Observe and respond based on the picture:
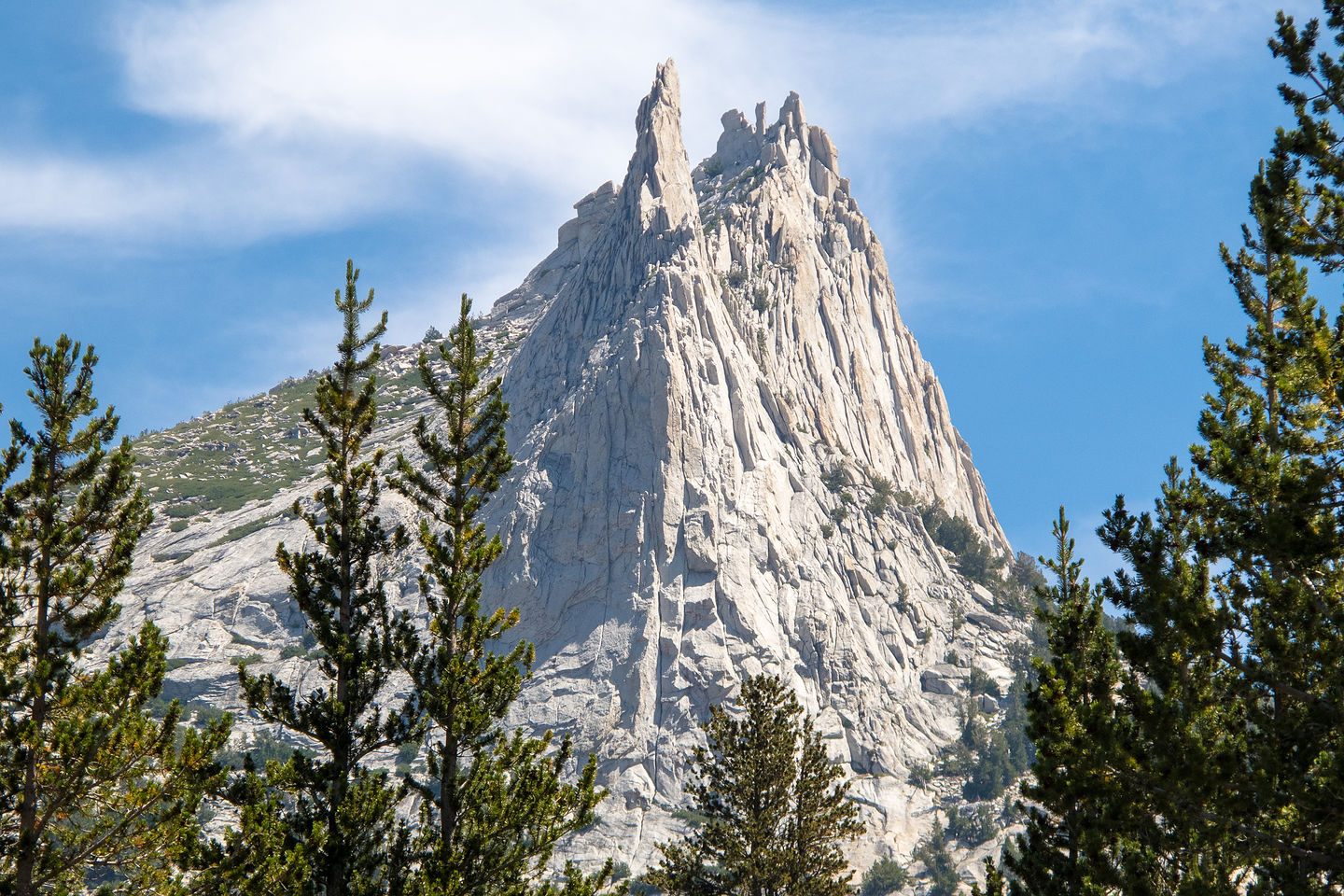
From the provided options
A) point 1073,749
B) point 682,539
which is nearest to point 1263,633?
point 1073,749

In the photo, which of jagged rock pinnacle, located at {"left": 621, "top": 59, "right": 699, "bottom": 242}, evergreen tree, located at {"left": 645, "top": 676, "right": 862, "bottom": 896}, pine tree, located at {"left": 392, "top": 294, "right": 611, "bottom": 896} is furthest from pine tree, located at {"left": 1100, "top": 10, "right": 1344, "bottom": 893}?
jagged rock pinnacle, located at {"left": 621, "top": 59, "right": 699, "bottom": 242}

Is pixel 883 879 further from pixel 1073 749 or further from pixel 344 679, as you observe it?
pixel 1073 749

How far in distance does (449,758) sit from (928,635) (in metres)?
121

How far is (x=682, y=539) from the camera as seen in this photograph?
4951 inches

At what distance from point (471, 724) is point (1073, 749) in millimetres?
10332

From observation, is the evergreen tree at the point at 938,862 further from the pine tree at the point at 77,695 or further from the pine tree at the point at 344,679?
the pine tree at the point at 77,695

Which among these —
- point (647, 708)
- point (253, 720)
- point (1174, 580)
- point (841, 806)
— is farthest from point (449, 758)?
point (253, 720)

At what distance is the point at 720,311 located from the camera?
149375 millimetres

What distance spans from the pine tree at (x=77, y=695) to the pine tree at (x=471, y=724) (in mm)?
4144

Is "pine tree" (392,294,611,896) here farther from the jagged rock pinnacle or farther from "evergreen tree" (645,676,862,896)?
the jagged rock pinnacle

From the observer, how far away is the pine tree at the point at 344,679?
63.0 ft

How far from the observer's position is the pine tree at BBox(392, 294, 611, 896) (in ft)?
63.1

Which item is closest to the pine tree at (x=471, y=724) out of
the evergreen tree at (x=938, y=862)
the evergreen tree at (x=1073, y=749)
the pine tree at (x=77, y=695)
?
the pine tree at (x=77, y=695)

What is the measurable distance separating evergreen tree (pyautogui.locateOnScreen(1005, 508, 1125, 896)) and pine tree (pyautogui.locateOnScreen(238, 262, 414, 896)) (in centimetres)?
1077
